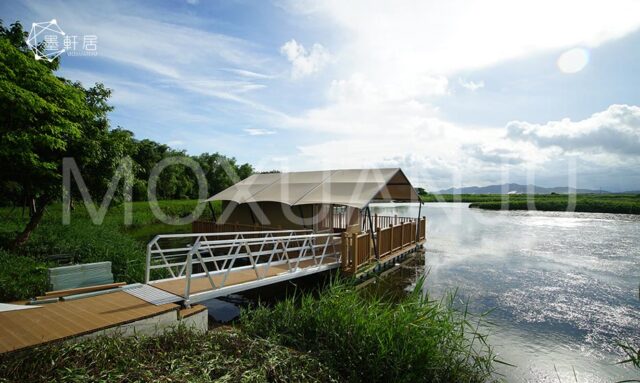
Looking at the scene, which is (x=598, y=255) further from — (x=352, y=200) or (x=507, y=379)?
(x=507, y=379)

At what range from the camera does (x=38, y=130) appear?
9031 mm

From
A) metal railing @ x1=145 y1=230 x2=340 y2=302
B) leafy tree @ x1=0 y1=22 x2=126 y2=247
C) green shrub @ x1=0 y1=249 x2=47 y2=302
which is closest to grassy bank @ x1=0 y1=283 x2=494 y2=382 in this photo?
metal railing @ x1=145 y1=230 x2=340 y2=302

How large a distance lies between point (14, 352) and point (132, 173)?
33.1 feet

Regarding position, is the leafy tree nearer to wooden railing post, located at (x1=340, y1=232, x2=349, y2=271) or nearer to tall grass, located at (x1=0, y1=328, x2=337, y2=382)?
tall grass, located at (x1=0, y1=328, x2=337, y2=382)

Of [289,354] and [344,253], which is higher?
[344,253]

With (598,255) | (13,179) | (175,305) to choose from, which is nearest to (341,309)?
(175,305)

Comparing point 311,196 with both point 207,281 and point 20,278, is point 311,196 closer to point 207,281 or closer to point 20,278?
point 207,281

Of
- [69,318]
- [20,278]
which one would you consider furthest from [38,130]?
[69,318]

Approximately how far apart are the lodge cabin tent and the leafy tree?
5.59m

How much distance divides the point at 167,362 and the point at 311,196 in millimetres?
9315

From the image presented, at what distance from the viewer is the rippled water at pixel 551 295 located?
6.36 meters

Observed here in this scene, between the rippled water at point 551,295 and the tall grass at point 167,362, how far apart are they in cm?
399

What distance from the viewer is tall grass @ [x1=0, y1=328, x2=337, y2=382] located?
11.3 feet

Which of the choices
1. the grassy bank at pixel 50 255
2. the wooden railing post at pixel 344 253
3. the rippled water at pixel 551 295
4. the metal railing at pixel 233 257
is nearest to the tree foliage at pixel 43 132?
the grassy bank at pixel 50 255
